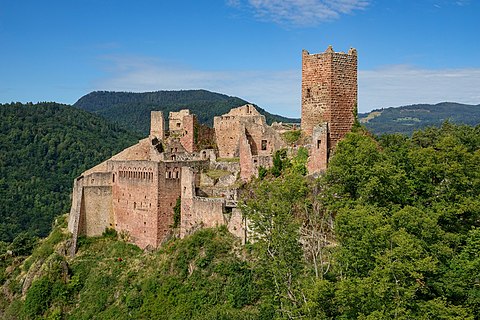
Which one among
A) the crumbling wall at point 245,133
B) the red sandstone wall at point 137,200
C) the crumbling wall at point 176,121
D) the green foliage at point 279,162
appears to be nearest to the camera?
the green foliage at point 279,162

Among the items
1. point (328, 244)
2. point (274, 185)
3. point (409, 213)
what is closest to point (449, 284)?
point (409, 213)

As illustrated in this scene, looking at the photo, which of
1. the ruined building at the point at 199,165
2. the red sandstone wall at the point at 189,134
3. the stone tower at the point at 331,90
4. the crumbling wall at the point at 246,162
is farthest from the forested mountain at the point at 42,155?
the stone tower at the point at 331,90

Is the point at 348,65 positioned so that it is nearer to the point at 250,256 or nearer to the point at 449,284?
the point at 250,256

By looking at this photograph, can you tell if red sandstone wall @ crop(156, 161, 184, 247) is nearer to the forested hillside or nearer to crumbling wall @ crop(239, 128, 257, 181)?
the forested hillside

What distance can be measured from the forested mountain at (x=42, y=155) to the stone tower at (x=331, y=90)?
57544 mm

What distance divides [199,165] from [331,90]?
1272cm

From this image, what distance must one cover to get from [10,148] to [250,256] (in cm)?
8468

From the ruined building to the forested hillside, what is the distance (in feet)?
4.75

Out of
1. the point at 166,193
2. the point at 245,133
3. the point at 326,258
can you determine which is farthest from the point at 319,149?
the point at 166,193

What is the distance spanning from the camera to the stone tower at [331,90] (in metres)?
37.2

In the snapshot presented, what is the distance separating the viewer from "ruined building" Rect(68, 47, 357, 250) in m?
37.4

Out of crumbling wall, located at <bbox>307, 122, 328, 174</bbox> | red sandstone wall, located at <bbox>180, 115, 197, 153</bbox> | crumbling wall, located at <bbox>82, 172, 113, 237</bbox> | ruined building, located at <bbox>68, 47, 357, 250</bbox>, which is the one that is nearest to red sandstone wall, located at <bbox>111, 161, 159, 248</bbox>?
ruined building, located at <bbox>68, 47, 357, 250</bbox>

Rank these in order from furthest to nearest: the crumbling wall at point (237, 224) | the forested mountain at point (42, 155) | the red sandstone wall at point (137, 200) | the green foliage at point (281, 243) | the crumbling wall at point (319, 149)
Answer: the forested mountain at point (42, 155) → the red sandstone wall at point (137, 200) → the crumbling wall at point (237, 224) → the crumbling wall at point (319, 149) → the green foliage at point (281, 243)

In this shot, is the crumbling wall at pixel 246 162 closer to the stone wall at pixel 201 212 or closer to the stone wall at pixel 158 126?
the stone wall at pixel 201 212
